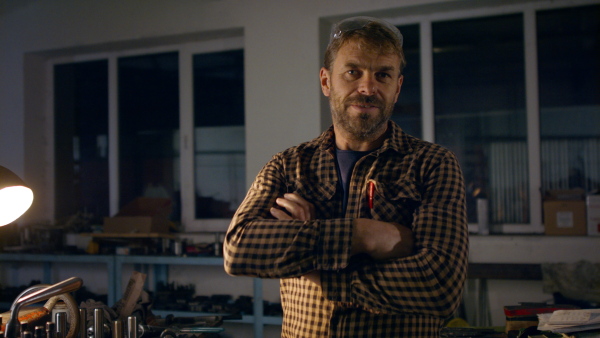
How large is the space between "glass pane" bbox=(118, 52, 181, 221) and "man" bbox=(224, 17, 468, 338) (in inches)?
124

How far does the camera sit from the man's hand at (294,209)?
4.45ft

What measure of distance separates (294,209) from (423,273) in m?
0.36

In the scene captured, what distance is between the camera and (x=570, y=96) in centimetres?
360

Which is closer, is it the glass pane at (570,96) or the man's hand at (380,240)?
the man's hand at (380,240)

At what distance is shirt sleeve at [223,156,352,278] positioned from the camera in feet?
4.02

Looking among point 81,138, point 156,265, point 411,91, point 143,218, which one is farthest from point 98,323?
point 81,138

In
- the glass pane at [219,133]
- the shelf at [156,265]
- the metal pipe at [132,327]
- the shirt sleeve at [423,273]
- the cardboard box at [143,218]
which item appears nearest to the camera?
the shirt sleeve at [423,273]

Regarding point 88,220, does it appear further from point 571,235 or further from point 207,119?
point 571,235

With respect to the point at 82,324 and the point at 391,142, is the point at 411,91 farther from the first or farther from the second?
the point at 82,324

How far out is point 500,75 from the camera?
12.2ft

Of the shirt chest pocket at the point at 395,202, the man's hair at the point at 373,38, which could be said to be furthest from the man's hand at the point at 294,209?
the man's hair at the point at 373,38

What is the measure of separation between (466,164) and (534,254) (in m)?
0.75

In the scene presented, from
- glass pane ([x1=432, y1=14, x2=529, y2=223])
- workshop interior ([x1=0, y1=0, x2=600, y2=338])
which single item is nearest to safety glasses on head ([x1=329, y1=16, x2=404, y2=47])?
workshop interior ([x1=0, y1=0, x2=600, y2=338])

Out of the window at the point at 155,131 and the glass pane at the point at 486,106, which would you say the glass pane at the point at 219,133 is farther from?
the glass pane at the point at 486,106
